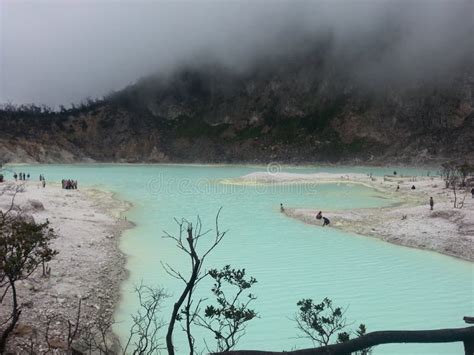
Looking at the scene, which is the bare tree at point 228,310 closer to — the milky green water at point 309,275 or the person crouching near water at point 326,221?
the milky green water at point 309,275

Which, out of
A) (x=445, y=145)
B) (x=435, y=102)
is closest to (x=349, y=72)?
(x=435, y=102)

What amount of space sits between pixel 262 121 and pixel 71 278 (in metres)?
140

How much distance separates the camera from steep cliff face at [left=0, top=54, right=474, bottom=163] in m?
111

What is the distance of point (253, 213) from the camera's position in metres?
32.2

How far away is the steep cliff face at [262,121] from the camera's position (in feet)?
364

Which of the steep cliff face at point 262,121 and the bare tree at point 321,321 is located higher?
the steep cliff face at point 262,121

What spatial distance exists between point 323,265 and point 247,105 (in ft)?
462

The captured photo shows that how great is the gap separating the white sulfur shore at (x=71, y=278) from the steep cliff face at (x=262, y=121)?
309 ft

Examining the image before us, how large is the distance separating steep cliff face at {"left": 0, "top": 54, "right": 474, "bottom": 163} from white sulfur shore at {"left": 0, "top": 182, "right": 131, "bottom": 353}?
9418 cm

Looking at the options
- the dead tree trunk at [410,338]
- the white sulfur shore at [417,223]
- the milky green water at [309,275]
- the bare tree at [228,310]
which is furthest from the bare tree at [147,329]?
the white sulfur shore at [417,223]

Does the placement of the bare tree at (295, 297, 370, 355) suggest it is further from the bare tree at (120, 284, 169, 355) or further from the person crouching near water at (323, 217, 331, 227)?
the person crouching near water at (323, 217, 331, 227)

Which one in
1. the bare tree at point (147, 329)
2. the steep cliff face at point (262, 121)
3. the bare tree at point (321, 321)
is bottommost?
the bare tree at point (147, 329)

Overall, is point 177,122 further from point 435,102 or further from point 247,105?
point 435,102

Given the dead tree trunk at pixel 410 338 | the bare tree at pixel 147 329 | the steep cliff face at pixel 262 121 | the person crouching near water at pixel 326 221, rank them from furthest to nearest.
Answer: the steep cliff face at pixel 262 121
the person crouching near water at pixel 326 221
the bare tree at pixel 147 329
the dead tree trunk at pixel 410 338
